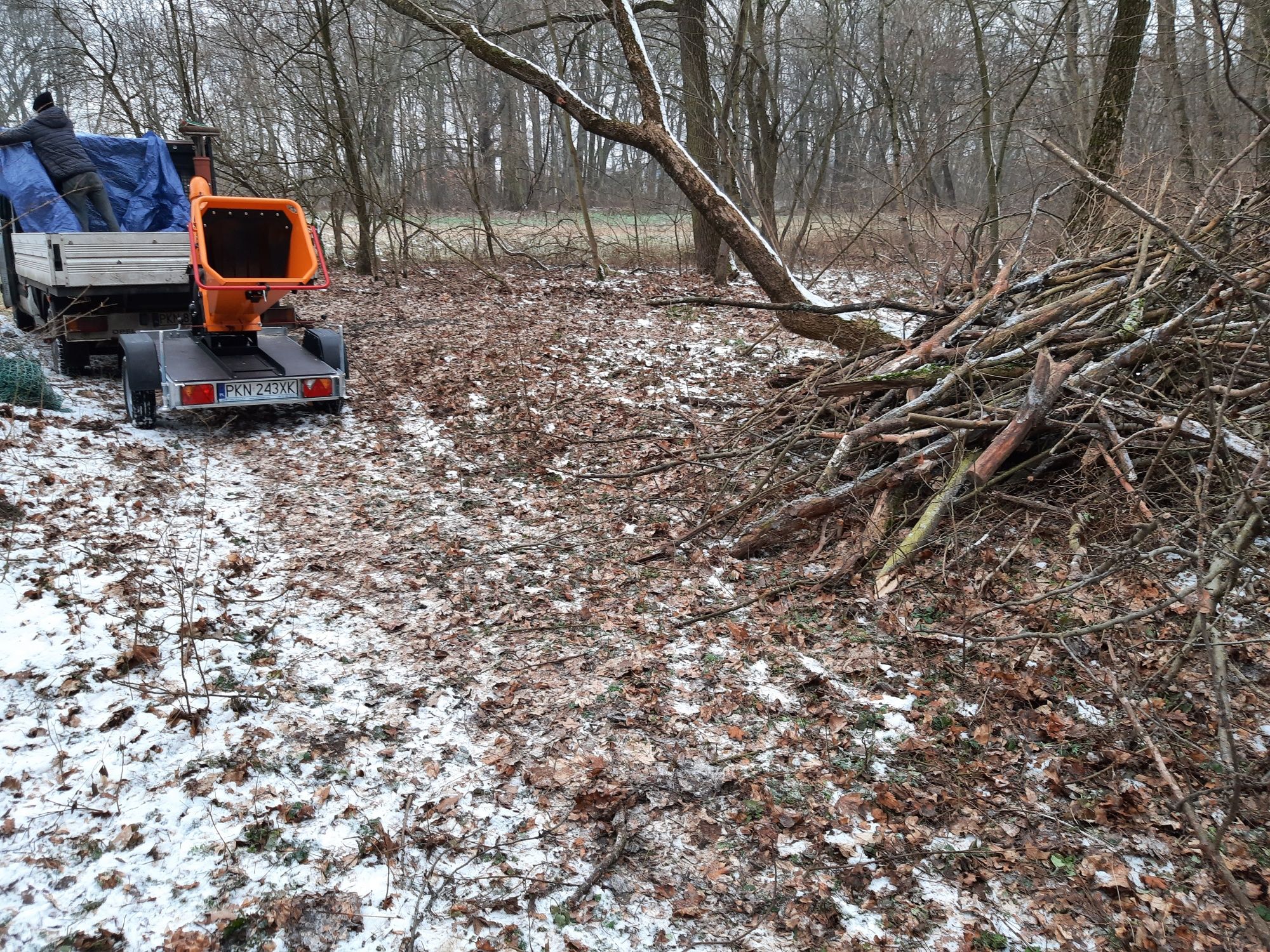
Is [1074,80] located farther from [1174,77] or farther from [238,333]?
[238,333]

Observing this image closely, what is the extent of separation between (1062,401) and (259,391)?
7.14 m

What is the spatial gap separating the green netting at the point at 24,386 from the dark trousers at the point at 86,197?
2481mm

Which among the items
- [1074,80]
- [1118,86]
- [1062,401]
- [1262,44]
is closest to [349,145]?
[1118,86]

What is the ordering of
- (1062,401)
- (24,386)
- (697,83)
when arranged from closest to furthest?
(1062,401)
(24,386)
(697,83)

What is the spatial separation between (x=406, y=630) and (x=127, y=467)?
3.80m

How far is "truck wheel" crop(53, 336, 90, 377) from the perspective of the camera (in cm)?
982

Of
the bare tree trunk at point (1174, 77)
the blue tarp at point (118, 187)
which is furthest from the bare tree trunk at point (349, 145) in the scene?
the bare tree trunk at point (1174, 77)

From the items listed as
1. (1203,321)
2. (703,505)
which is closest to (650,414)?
(703,505)

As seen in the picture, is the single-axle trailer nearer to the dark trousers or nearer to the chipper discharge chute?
the chipper discharge chute

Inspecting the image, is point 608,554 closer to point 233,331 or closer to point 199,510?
point 199,510

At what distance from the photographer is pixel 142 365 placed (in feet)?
27.0

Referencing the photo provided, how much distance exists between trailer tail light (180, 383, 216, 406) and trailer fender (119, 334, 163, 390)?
0.45 meters

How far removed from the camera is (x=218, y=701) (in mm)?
4320

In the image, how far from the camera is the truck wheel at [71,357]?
9.82 metres
